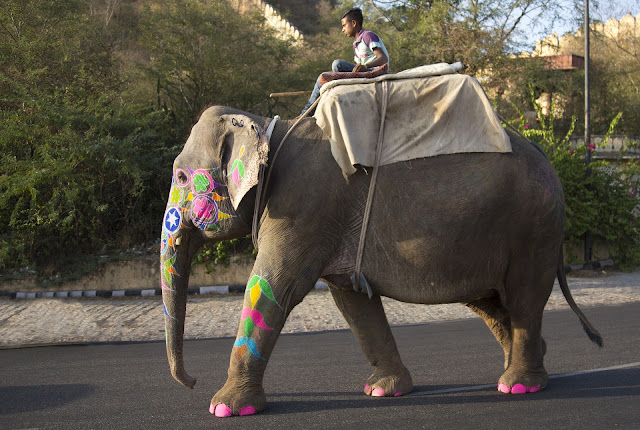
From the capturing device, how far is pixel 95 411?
14.6 ft

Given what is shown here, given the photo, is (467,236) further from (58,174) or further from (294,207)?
(58,174)

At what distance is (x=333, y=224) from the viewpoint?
4344mm

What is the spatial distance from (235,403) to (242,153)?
1.63m

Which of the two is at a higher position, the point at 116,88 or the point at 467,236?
the point at 116,88

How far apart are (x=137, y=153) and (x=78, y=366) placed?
6734mm

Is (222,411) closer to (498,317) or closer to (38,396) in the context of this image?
(38,396)

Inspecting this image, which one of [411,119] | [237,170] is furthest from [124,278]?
[411,119]

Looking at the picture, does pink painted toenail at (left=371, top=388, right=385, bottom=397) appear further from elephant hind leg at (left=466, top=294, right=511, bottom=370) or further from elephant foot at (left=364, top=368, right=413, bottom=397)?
elephant hind leg at (left=466, top=294, right=511, bottom=370)

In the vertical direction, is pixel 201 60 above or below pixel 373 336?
above

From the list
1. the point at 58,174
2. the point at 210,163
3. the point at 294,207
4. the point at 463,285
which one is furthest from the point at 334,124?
the point at 58,174

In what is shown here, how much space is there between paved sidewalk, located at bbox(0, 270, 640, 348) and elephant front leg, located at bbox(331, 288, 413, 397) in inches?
143

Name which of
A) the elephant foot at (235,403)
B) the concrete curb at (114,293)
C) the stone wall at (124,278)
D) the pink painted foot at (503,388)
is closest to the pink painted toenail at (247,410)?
the elephant foot at (235,403)

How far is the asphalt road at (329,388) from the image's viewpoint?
4.18 metres

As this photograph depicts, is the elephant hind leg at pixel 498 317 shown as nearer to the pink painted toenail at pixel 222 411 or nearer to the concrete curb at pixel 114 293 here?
the pink painted toenail at pixel 222 411
